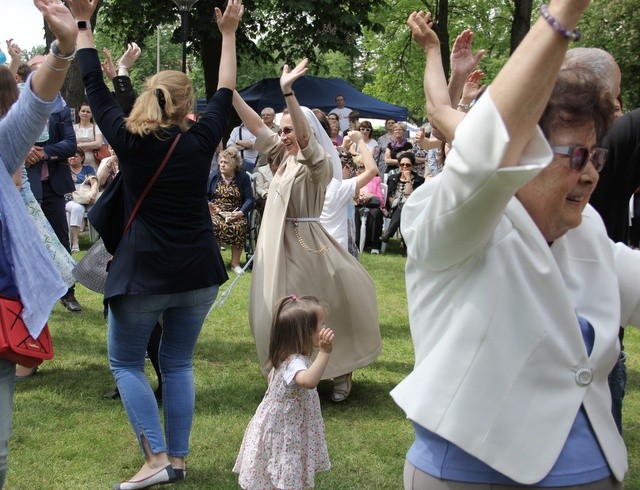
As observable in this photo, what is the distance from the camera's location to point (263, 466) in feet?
13.7

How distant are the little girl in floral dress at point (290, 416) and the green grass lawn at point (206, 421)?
56cm

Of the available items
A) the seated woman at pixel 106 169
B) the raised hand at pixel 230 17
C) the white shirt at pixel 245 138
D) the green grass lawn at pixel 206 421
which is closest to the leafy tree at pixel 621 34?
the white shirt at pixel 245 138

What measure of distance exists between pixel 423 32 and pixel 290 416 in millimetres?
2096

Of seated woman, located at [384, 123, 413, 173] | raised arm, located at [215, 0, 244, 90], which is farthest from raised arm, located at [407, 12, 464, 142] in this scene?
seated woman, located at [384, 123, 413, 173]

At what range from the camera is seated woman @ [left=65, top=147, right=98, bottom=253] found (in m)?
13.8

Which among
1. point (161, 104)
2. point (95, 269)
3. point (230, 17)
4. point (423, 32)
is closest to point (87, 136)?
point (95, 269)

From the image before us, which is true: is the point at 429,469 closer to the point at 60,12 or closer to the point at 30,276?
the point at 30,276

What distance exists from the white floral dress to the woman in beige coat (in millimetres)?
1440

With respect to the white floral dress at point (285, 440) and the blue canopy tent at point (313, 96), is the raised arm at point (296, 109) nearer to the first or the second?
the white floral dress at point (285, 440)

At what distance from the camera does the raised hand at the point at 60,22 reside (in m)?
3.17

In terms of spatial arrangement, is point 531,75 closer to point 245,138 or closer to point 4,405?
point 4,405

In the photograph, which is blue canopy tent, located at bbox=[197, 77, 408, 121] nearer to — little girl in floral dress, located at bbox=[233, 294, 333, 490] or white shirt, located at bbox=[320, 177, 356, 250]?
white shirt, located at bbox=[320, 177, 356, 250]

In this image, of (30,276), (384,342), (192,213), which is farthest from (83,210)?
(30,276)

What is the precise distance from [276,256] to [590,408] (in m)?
3.98
